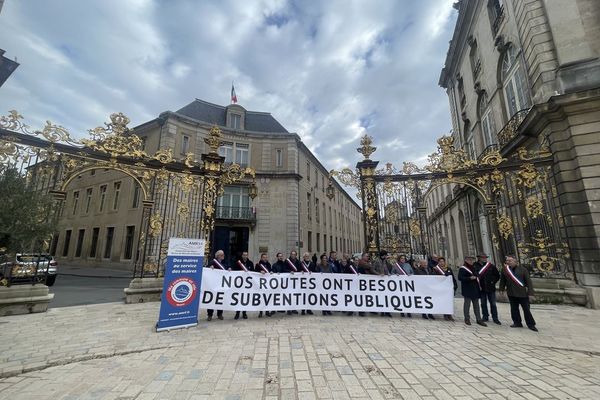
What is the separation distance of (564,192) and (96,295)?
15736mm

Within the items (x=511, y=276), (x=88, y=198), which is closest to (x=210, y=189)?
(x=511, y=276)

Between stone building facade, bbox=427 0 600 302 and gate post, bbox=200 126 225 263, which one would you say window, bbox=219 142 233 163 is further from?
stone building facade, bbox=427 0 600 302

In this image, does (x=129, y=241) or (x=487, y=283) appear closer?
(x=487, y=283)

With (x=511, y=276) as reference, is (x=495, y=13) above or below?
above

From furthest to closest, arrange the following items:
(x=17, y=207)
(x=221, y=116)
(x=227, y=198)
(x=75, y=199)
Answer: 1. (x=75, y=199)
2. (x=221, y=116)
3. (x=227, y=198)
4. (x=17, y=207)

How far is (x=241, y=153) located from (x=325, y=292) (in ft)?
55.7

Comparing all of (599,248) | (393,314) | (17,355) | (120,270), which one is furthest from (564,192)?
(120,270)

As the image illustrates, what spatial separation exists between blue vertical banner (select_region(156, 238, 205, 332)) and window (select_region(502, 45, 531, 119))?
1235 cm

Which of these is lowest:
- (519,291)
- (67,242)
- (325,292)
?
(325,292)

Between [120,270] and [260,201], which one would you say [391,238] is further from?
[120,270]

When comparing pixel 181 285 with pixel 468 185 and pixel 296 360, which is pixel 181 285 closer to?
pixel 296 360

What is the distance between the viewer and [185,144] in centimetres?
1975

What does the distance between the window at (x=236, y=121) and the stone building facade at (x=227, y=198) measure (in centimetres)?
8

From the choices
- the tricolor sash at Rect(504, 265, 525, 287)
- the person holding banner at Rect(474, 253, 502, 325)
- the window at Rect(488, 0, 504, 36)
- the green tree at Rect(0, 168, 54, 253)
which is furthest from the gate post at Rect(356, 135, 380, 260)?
the green tree at Rect(0, 168, 54, 253)
